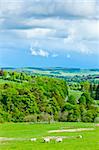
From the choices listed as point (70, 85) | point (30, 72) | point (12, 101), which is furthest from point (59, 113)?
point (30, 72)

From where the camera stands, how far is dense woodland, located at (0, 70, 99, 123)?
56.0 meters

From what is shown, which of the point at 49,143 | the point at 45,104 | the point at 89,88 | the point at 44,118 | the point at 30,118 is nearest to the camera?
the point at 49,143

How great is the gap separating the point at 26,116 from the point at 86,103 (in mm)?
12714

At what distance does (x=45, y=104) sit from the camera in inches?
2596

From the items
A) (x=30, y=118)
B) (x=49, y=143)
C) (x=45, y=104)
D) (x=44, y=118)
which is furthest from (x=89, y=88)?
(x=49, y=143)

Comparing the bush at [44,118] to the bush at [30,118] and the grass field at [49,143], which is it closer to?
the bush at [30,118]

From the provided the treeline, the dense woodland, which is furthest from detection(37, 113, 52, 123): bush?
the treeline

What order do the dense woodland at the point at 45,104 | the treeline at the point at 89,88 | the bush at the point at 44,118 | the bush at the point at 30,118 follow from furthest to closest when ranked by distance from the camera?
the treeline at the point at 89,88 < the dense woodland at the point at 45,104 < the bush at the point at 44,118 < the bush at the point at 30,118

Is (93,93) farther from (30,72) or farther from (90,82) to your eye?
(30,72)

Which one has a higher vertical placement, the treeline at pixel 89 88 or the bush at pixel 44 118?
the treeline at pixel 89 88

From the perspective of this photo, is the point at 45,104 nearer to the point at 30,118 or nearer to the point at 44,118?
the point at 44,118

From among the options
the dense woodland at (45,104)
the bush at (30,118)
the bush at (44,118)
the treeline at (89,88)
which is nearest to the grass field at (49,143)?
the dense woodland at (45,104)

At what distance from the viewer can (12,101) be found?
207 ft

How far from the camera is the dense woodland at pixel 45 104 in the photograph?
56.0 metres
